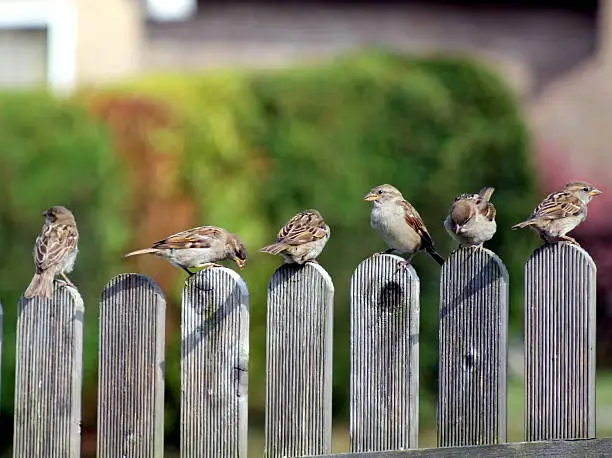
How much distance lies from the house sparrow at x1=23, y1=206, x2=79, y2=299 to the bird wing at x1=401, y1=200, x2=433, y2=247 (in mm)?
1301

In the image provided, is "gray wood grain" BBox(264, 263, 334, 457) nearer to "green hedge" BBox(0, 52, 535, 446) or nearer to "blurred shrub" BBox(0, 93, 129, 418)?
"blurred shrub" BBox(0, 93, 129, 418)

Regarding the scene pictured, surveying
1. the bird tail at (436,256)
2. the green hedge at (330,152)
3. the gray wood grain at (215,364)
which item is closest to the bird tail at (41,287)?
the gray wood grain at (215,364)

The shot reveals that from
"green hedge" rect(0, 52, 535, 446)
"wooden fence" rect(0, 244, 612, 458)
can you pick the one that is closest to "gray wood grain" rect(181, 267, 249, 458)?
"wooden fence" rect(0, 244, 612, 458)

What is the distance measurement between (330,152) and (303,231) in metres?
6.06

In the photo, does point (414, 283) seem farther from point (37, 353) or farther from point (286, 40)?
point (286, 40)

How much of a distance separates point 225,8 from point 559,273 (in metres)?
16.7

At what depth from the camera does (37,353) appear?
374 centimetres

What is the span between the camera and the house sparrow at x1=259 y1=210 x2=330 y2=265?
Result: 4.04 metres

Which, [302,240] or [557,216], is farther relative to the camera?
[557,216]

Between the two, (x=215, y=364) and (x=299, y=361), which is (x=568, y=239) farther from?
(x=215, y=364)

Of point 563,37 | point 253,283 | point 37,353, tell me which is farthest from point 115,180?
point 563,37

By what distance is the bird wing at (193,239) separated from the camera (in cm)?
454

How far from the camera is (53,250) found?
455cm

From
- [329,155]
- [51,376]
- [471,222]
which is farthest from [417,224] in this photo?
Result: [329,155]
